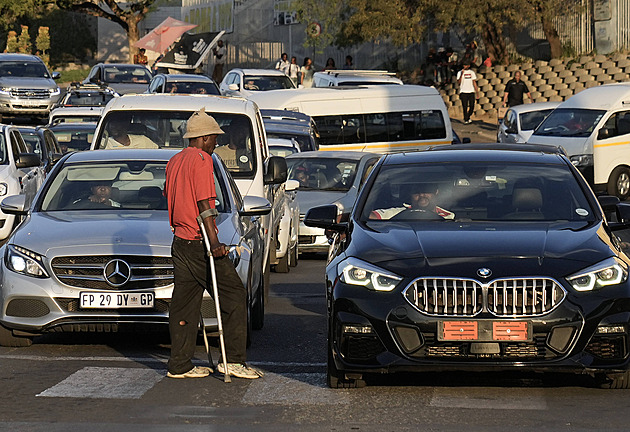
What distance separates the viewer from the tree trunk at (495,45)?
148 ft

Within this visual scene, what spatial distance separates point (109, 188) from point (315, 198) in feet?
26.9

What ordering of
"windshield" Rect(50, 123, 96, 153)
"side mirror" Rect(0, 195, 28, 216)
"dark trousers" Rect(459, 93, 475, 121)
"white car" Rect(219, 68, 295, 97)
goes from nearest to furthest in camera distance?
"side mirror" Rect(0, 195, 28, 216) < "windshield" Rect(50, 123, 96, 153) < "white car" Rect(219, 68, 295, 97) < "dark trousers" Rect(459, 93, 475, 121)

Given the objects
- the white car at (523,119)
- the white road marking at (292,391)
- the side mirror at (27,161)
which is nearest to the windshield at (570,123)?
the white car at (523,119)

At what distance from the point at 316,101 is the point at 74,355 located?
20.9 metres

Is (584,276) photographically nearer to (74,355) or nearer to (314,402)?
(314,402)

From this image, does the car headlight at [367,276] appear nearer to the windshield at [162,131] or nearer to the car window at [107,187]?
the car window at [107,187]

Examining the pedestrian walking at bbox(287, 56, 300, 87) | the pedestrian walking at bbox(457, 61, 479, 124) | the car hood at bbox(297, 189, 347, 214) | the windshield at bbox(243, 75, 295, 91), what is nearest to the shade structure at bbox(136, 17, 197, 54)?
the pedestrian walking at bbox(287, 56, 300, 87)

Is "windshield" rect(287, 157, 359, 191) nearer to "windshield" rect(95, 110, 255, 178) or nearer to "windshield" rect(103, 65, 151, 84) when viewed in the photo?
"windshield" rect(95, 110, 255, 178)

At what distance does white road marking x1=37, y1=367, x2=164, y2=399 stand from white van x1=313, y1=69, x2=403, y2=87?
26398 millimetres

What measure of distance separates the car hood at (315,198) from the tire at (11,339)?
29.7 feet

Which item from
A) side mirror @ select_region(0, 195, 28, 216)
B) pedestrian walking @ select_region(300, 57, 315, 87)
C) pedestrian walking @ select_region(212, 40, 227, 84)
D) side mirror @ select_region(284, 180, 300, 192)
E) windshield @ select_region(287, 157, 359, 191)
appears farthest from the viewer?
pedestrian walking @ select_region(212, 40, 227, 84)

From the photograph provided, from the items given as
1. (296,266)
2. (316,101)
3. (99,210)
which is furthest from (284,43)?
(99,210)

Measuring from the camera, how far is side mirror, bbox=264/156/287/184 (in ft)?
46.0

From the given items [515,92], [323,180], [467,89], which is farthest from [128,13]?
[323,180]
